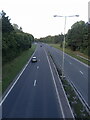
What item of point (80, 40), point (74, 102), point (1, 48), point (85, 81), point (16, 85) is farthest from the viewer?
point (80, 40)

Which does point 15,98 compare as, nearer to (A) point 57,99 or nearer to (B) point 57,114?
(A) point 57,99

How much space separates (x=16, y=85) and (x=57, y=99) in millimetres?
7069

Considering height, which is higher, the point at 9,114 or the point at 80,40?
the point at 80,40

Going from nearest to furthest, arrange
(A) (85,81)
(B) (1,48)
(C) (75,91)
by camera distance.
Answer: (C) (75,91) → (A) (85,81) → (B) (1,48)

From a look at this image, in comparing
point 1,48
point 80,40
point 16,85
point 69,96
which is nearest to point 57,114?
point 69,96

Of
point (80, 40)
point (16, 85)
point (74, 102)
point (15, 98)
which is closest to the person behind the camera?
point (74, 102)

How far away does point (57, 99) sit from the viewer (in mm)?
20469

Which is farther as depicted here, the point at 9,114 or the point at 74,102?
the point at 74,102

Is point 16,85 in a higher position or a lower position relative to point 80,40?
lower

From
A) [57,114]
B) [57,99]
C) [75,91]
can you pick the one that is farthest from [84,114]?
[75,91]

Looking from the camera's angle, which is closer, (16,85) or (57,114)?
(57,114)

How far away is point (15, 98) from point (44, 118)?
5.45m

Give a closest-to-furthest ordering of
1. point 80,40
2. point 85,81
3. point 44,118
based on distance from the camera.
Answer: point 44,118
point 85,81
point 80,40

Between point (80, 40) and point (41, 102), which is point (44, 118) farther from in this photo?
point (80, 40)
